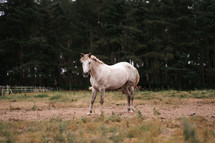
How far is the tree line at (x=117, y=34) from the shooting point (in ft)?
109

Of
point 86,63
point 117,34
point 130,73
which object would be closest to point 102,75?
point 86,63

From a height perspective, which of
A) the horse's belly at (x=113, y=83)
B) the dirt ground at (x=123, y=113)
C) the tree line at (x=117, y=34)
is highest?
the tree line at (x=117, y=34)

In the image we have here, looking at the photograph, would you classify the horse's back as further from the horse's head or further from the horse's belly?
the horse's head

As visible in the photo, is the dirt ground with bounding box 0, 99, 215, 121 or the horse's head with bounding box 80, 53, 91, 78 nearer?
the dirt ground with bounding box 0, 99, 215, 121

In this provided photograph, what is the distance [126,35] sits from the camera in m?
34.6

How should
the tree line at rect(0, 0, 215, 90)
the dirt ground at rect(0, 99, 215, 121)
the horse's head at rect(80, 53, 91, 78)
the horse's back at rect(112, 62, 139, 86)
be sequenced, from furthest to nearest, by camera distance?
the tree line at rect(0, 0, 215, 90) < the horse's back at rect(112, 62, 139, 86) < the horse's head at rect(80, 53, 91, 78) < the dirt ground at rect(0, 99, 215, 121)

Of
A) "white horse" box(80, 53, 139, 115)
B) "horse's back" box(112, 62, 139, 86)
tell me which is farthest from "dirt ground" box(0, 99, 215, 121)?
"horse's back" box(112, 62, 139, 86)

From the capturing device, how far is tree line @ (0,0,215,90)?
33.2 meters

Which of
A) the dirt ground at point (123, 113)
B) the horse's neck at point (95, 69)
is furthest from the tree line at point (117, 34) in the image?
the horse's neck at point (95, 69)

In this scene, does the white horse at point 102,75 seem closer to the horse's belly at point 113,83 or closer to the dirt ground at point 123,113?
the horse's belly at point 113,83

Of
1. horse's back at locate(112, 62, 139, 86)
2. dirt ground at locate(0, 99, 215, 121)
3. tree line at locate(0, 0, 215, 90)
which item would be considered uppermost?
tree line at locate(0, 0, 215, 90)

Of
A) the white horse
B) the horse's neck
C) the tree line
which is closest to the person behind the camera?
the white horse

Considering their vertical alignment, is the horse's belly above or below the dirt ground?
above

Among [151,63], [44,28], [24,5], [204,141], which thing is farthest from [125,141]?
[44,28]
